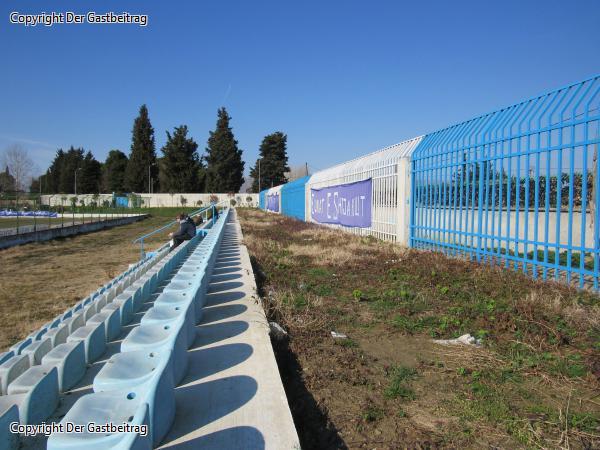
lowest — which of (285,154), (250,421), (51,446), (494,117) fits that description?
(250,421)

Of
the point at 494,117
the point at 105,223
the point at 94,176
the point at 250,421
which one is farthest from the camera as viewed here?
the point at 94,176

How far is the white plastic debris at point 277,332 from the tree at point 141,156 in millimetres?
76025

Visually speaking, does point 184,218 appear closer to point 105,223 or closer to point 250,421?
point 250,421

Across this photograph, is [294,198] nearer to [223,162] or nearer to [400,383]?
[400,383]

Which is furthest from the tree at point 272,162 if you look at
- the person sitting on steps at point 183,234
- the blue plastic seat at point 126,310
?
the blue plastic seat at point 126,310

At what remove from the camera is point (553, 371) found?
9.80 ft

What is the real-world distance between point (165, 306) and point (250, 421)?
4.55 ft

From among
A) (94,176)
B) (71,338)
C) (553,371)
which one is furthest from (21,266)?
(94,176)

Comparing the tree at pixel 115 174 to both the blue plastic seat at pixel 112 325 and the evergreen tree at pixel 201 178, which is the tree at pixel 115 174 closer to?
the evergreen tree at pixel 201 178

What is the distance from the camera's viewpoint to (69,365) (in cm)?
252

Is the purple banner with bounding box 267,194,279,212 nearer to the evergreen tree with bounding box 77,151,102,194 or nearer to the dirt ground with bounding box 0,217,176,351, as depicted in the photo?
the dirt ground with bounding box 0,217,176,351

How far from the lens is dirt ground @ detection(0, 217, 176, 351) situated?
680 centimetres

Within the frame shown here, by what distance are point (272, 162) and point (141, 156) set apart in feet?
79.2

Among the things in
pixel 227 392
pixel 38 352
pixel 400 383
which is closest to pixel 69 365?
pixel 38 352
